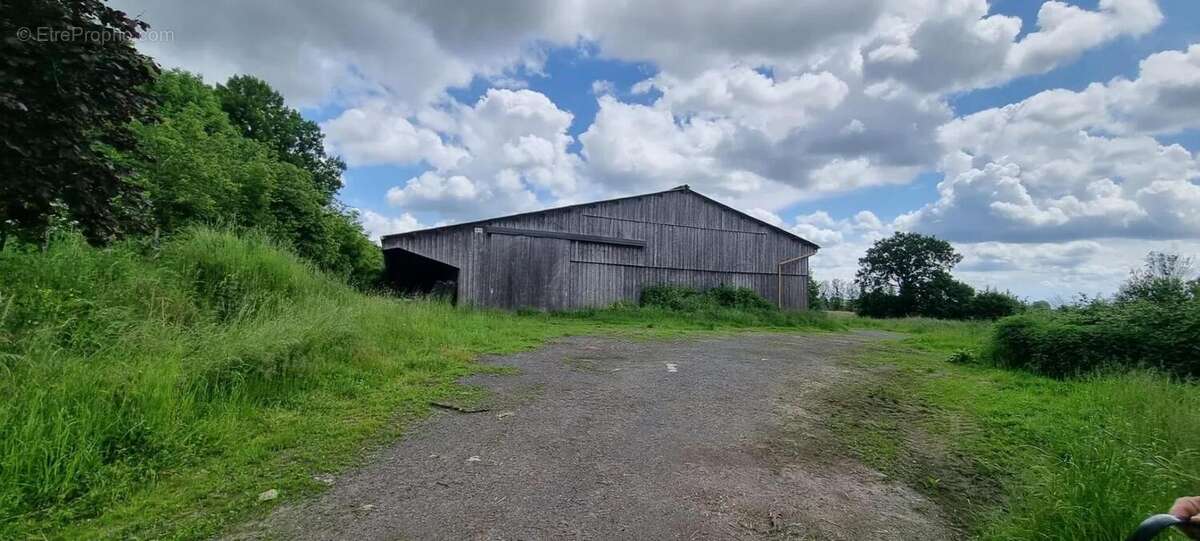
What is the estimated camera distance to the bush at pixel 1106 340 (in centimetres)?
750

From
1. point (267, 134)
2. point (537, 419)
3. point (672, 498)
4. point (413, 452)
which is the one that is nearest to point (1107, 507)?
point (672, 498)

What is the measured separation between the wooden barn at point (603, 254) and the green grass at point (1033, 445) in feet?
38.1

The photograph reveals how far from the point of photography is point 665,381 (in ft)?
21.3

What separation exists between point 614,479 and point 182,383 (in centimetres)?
345

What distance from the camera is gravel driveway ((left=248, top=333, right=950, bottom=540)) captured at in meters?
2.78

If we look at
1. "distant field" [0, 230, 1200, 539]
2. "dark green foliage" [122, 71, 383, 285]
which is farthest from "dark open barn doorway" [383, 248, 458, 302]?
"distant field" [0, 230, 1200, 539]

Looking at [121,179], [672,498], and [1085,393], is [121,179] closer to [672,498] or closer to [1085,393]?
[672,498]

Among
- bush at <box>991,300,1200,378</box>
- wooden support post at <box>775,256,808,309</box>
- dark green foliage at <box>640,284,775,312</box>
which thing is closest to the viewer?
bush at <box>991,300,1200,378</box>

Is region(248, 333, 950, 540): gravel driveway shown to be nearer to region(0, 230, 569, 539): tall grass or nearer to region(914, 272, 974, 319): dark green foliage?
region(0, 230, 569, 539): tall grass

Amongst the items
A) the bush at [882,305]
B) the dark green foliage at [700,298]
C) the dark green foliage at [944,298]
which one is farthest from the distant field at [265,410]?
the bush at [882,305]

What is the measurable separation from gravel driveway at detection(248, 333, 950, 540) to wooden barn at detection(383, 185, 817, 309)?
11.3 metres

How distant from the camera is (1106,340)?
26.5 feet

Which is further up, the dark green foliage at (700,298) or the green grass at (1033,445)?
the dark green foliage at (700,298)

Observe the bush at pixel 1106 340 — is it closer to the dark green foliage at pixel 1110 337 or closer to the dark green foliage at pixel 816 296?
the dark green foliage at pixel 1110 337
